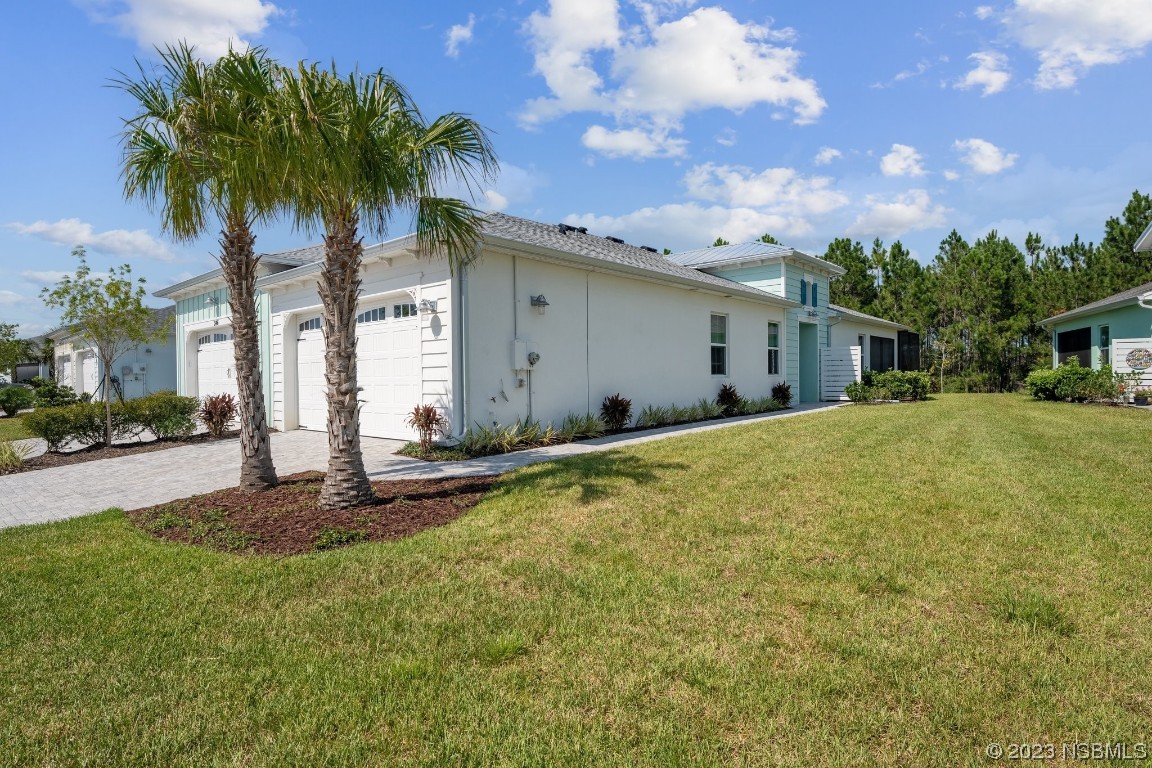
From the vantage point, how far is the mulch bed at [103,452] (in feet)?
32.3

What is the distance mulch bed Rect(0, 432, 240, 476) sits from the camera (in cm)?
984


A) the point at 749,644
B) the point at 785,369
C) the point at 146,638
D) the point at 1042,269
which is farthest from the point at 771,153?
the point at 1042,269

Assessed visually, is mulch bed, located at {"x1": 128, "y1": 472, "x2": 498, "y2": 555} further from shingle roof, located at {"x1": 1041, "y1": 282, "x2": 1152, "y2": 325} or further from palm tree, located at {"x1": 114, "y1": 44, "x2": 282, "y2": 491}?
shingle roof, located at {"x1": 1041, "y1": 282, "x2": 1152, "y2": 325}

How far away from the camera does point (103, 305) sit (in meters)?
12.3

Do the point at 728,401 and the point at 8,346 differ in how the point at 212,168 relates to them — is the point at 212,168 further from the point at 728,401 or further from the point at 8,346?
the point at 8,346

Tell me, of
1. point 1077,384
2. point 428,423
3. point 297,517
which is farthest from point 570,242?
point 1077,384

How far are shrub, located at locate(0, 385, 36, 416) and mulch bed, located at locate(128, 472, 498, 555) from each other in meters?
21.5

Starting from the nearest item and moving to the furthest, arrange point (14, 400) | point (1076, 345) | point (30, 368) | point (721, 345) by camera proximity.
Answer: point (721, 345) → point (14, 400) → point (1076, 345) → point (30, 368)

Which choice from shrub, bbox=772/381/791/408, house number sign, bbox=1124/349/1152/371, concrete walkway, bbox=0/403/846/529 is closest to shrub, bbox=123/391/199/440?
concrete walkway, bbox=0/403/846/529

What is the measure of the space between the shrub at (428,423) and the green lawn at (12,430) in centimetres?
867

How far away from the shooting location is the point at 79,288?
12102mm

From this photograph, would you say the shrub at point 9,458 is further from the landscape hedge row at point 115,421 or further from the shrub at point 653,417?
the shrub at point 653,417

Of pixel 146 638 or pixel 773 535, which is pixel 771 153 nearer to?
pixel 773 535

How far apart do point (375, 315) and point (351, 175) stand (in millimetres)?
6017
